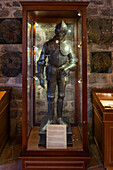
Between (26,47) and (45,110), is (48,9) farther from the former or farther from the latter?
(45,110)

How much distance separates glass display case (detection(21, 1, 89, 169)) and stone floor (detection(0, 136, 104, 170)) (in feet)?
0.95

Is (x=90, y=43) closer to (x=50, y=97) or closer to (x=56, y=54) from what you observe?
(x=56, y=54)

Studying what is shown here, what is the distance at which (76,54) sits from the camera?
2229 mm

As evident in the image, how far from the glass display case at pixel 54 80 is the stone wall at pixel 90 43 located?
91 centimetres

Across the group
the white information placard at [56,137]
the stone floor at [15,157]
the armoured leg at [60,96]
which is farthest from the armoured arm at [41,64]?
the stone floor at [15,157]

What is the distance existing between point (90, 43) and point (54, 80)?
1316 millimetres

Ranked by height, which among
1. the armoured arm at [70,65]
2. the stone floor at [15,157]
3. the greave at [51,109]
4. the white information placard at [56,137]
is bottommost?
the stone floor at [15,157]

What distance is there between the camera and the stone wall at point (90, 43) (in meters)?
3.15

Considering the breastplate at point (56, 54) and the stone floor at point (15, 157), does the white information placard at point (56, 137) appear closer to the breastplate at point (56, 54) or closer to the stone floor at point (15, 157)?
the stone floor at point (15, 157)

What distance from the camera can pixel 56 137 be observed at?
2080 mm

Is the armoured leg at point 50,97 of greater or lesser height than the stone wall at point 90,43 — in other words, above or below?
below

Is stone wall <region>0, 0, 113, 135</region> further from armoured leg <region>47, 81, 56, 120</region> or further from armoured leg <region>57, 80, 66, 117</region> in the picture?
armoured leg <region>47, 81, 56, 120</region>

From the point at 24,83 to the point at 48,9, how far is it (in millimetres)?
939

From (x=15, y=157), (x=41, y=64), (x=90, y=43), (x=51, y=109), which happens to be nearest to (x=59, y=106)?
(x=51, y=109)
